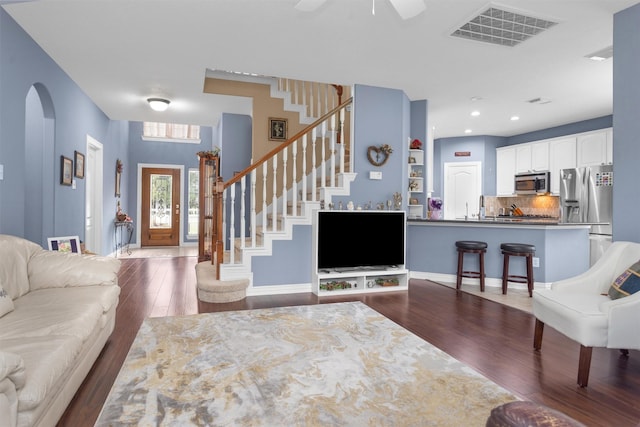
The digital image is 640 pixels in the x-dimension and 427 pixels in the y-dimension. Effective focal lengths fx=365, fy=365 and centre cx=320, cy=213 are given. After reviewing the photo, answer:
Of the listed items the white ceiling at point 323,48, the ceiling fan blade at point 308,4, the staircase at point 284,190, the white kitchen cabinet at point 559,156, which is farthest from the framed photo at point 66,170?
the white kitchen cabinet at point 559,156

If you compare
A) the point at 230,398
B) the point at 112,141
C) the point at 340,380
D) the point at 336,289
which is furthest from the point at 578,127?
the point at 112,141

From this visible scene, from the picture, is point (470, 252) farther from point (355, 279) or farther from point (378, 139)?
point (378, 139)

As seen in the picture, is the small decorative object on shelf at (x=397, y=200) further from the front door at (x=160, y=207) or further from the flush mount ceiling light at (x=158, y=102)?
the front door at (x=160, y=207)

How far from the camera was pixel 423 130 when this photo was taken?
5.79 metres

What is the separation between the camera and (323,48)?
392 cm

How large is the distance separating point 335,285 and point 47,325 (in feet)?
10.6

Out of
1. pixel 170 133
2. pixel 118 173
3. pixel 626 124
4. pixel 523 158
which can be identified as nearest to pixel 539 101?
pixel 523 158

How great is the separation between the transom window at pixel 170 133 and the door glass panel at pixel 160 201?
987mm

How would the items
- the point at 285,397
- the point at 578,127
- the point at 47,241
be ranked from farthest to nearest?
the point at 578,127 < the point at 47,241 < the point at 285,397

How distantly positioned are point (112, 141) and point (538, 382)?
8.04 m

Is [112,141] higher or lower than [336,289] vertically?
higher

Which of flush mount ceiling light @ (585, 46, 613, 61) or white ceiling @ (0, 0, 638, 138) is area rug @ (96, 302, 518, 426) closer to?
white ceiling @ (0, 0, 638, 138)

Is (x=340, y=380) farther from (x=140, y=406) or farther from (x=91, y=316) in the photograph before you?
(x=91, y=316)

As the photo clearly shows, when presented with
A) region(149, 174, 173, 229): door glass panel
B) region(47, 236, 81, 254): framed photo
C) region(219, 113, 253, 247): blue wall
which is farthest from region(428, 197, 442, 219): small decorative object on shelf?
region(149, 174, 173, 229): door glass panel
